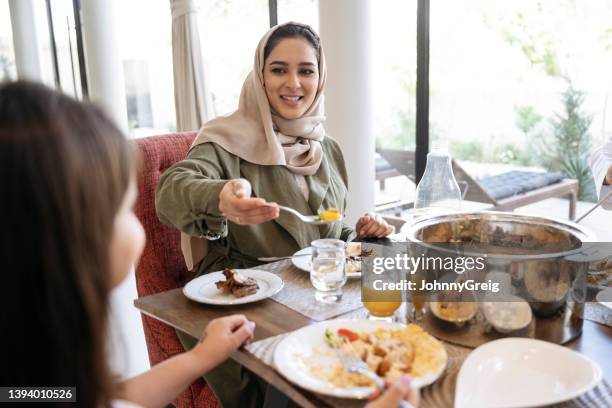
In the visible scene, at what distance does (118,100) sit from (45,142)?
180 inches

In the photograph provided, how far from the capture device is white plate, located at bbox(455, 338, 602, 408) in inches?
33.7

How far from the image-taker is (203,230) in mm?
1514

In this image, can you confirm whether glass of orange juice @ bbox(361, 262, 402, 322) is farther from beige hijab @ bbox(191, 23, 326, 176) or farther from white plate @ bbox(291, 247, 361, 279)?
beige hijab @ bbox(191, 23, 326, 176)

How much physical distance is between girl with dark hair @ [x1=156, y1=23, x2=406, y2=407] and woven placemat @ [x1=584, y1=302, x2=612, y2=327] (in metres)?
0.63

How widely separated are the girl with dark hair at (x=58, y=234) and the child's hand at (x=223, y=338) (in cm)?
27

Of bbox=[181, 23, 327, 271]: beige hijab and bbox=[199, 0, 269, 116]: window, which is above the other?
bbox=[199, 0, 269, 116]: window

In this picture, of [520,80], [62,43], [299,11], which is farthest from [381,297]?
[62,43]

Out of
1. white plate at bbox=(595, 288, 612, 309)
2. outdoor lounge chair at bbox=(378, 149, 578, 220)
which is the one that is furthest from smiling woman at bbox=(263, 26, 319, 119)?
outdoor lounge chair at bbox=(378, 149, 578, 220)

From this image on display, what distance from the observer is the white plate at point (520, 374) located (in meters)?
0.86

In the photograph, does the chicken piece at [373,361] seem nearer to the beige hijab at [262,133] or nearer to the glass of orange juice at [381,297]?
the glass of orange juice at [381,297]

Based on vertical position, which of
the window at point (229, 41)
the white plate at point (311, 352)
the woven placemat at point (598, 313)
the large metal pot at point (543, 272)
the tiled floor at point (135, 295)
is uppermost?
the window at point (229, 41)

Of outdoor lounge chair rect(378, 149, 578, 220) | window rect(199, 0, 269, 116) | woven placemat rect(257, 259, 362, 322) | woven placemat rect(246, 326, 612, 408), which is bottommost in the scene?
outdoor lounge chair rect(378, 149, 578, 220)

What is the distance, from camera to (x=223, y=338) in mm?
1034

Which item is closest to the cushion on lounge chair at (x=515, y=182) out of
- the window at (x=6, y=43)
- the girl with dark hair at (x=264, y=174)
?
the girl with dark hair at (x=264, y=174)
